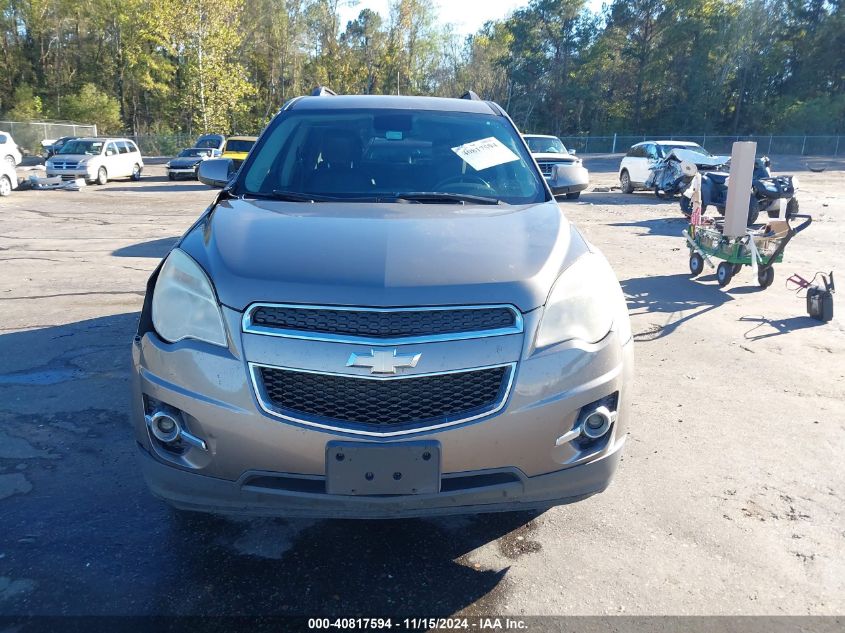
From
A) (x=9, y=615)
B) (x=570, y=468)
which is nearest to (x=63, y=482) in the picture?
(x=9, y=615)

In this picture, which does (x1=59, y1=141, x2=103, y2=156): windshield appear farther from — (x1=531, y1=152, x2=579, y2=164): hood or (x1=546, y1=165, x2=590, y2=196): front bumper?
(x1=546, y1=165, x2=590, y2=196): front bumper

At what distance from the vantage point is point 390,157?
3.91 m

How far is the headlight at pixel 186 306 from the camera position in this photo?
2426 millimetres

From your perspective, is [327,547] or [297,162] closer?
[327,547]

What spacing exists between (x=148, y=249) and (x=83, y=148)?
17583mm

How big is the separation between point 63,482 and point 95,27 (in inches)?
Result: 2240

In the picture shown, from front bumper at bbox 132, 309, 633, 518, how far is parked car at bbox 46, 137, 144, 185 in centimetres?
2461

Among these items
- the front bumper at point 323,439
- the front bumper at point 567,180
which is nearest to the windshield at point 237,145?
the front bumper at point 567,180

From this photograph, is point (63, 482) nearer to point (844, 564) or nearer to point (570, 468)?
point (570, 468)

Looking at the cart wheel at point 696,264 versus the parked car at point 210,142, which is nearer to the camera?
the cart wheel at point 696,264

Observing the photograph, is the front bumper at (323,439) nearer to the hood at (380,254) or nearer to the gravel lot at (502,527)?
the hood at (380,254)

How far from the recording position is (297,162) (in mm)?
3912

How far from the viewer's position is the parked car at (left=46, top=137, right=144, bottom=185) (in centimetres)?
2348

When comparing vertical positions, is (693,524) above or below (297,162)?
below
